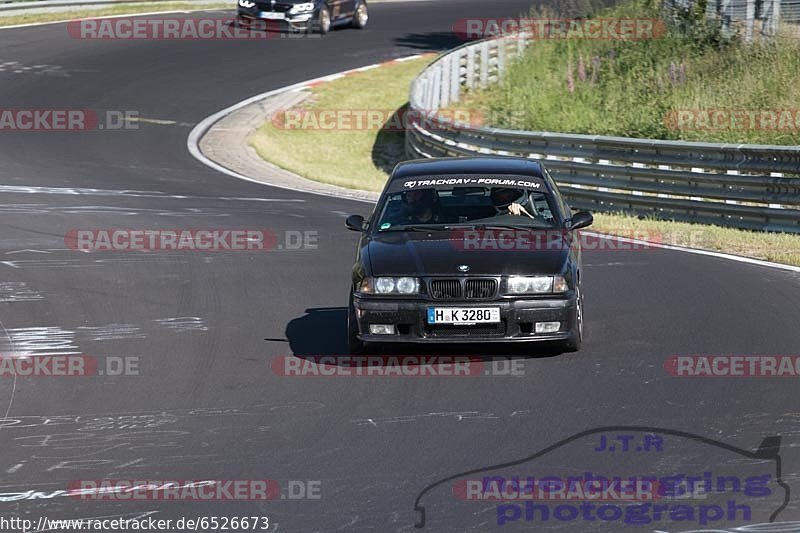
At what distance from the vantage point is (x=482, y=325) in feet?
30.5

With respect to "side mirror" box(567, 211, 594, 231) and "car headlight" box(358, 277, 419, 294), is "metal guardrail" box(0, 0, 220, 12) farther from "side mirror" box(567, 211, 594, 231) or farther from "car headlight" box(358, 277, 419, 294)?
"car headlight" box(358, 277, 419, 294)

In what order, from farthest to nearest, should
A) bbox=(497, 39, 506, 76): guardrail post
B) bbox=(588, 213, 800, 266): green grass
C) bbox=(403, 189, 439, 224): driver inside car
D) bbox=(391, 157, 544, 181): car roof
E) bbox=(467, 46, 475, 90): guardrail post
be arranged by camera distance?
1. bbox=(497, 39, 506, 76): guardrail post
2. bbox=(467, 46, 475, 90): guardrail post
3. bbox=(588, 213, 800, 266): green grass
4. bbox=(391, 157, 544, 181): car roof
5. bbox=(403, 189, 439, 224): driver inside car

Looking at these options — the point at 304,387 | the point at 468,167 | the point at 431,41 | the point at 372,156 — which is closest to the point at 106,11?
the point at 431,41

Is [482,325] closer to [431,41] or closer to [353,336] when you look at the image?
[353,336]

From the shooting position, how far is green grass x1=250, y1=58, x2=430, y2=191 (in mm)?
25422

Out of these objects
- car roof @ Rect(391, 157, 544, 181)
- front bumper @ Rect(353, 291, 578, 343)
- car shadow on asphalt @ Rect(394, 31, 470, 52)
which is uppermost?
car roof @ Rect(391, 157, 544, 181)

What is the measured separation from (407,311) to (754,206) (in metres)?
8.48

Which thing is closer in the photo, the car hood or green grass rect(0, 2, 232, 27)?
the car hood

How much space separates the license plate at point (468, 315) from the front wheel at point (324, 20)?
30.4 meters

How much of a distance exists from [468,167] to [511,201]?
65 cm

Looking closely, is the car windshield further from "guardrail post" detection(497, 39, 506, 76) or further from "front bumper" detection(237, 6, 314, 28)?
"front bumper" detection(237, 6, 314, 28)

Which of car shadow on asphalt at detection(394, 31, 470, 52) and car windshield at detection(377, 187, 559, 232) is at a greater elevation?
car windshield at detection(377, 187, 559, 232)

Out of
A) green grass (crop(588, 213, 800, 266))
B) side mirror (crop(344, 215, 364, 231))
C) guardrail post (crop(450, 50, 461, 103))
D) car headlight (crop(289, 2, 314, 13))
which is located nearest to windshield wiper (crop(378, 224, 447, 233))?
side mirror (crop(344, 215, 364, 231))

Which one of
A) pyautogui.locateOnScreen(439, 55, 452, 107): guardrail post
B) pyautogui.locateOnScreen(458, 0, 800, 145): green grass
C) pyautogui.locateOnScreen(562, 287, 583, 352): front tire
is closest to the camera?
pyautogui.locateOnScreen(562, 287, 583, 352): front tire
